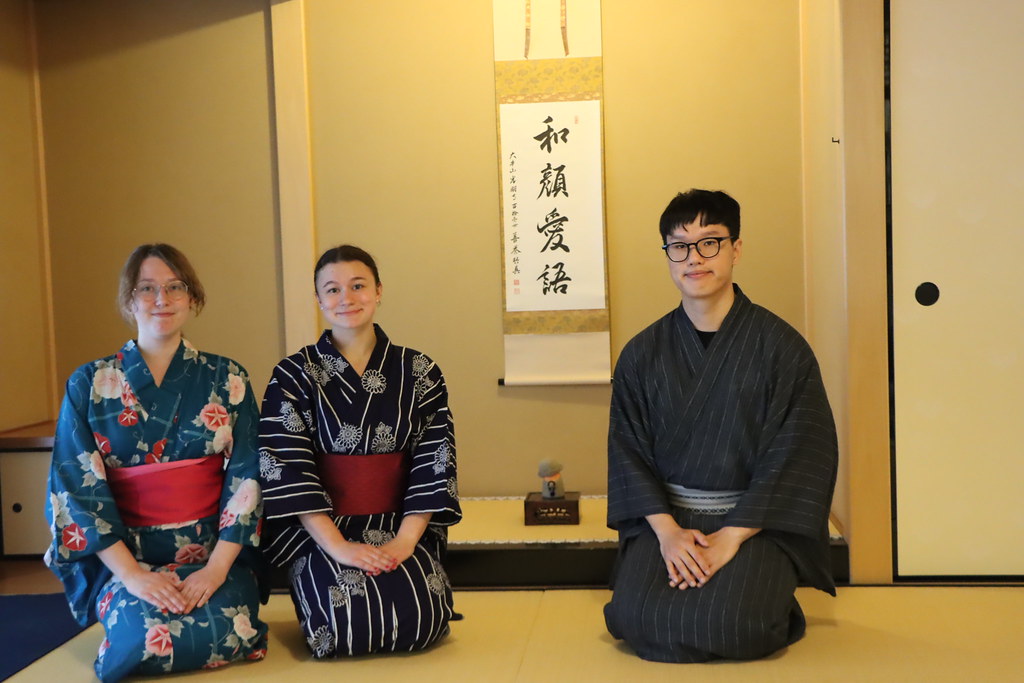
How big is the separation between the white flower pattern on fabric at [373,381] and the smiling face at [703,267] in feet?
3.13

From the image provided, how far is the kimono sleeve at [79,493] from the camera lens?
279 centimetres

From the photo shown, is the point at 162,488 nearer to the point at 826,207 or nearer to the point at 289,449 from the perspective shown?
the point at 289,449

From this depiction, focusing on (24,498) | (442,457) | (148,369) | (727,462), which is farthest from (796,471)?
(24,498)

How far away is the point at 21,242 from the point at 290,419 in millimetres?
2200

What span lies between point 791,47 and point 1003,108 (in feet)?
3.40

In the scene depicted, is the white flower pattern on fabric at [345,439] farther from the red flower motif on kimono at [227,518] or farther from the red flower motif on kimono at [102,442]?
the red flower motif on kimono at [102,442]

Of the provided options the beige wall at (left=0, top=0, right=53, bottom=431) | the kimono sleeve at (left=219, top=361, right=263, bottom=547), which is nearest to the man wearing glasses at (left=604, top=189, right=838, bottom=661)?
the kimono sleeve at (left=219, top=361, right=263, bottom=547)

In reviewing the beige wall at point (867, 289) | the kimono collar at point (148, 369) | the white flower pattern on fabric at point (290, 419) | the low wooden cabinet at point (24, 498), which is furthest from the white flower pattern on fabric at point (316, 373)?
the beige wall at point (867, 289)

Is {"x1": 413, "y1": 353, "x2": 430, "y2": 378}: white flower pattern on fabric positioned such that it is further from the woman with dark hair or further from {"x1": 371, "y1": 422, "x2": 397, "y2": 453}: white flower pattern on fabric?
{"x1": 371, "y1": 422, "x2": 397, "y2": 453}: white flower pattern on fabric

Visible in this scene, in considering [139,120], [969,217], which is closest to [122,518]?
[139,120]

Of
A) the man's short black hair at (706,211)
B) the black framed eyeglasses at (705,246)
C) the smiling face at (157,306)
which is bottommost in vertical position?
the smiling face at (157,306)

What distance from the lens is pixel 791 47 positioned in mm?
4129

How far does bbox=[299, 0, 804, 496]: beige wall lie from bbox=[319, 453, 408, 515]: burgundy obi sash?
1386 millimetres

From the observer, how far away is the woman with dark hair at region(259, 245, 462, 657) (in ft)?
→ 9.22
